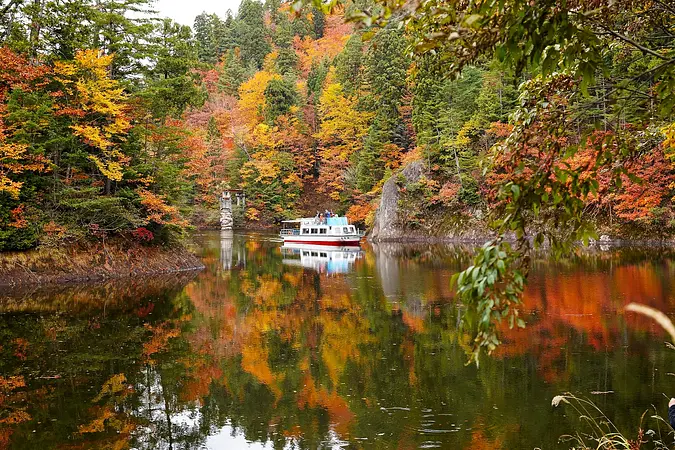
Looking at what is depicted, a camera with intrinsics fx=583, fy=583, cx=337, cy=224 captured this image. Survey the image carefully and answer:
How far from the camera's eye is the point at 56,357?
10523mm

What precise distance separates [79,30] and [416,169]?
85.6 feet

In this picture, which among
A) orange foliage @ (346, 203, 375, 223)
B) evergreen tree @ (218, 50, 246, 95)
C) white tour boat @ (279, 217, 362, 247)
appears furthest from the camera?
evergreen tree @ (218, 50, 246, 95)

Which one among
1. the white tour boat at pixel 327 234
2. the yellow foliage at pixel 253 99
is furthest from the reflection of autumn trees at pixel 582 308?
the yellow foliage at pixel 253 99

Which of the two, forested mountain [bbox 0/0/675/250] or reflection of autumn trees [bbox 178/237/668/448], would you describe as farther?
reflection of autumn trees [bbox 178/237/668/448]

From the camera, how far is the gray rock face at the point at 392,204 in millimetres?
41688

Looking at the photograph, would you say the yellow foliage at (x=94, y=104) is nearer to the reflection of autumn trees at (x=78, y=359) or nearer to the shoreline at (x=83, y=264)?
the shoreline at (x=83, y=264)

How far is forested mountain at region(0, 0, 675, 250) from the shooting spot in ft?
12.2

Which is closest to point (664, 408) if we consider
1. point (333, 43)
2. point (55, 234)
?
point (55, 234)

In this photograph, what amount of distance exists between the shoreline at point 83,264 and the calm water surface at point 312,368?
1362 mm

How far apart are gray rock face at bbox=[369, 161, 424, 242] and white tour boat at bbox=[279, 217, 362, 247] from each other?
2.36 m

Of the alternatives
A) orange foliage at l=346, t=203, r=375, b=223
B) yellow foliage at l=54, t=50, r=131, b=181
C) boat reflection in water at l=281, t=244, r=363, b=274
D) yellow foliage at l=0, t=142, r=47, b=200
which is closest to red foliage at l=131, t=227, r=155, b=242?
yellow foliage at l=54, t=50, r=131, b=181

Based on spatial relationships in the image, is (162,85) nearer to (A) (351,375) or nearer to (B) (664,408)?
(A) (351,375)

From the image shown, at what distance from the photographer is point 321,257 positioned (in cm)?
3219

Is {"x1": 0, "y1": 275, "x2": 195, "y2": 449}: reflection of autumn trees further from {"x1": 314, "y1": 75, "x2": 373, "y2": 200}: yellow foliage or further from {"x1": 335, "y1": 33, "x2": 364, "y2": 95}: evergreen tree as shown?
{"x1": 335, "y1": 33, "x2": 364, "y2": 95}: evergreen tree
